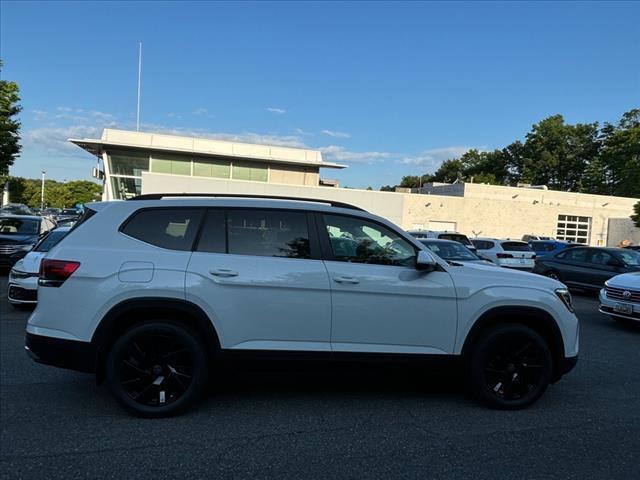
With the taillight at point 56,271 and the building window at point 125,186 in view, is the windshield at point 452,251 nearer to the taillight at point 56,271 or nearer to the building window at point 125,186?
the taillight at point 56,271

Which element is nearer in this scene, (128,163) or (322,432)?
(322,432)

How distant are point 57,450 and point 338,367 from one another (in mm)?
2221

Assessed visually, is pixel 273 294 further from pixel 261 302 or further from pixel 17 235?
pixel 17 235

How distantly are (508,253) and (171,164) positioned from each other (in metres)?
26.0

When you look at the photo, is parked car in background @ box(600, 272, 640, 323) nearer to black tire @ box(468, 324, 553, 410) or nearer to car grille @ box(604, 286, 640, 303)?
car grille @ box(604, 286, 640, 303)

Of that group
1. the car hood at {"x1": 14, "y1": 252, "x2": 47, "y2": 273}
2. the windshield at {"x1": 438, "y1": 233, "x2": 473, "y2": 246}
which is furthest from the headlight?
the windshield at {"x1": 438, "y1": 233, "x2": 473, "y2": 246}

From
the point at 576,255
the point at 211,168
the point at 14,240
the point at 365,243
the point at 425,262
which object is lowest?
the point at 14,240

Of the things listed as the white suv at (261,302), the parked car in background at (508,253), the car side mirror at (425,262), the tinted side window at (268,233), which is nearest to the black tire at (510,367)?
the white suv at (261,302)

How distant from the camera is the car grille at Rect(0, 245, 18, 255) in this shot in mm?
13742

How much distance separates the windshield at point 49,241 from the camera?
9.84m

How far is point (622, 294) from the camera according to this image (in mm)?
9141

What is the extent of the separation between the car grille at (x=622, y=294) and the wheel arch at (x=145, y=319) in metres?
7.81

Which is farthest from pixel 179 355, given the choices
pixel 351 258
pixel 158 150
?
pixel 158 150

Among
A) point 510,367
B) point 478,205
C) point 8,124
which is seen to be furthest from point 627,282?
point 478,205
